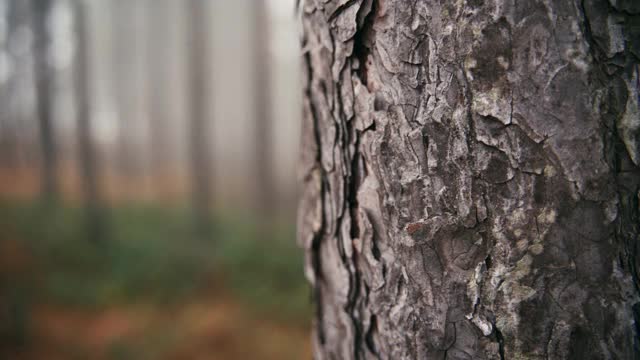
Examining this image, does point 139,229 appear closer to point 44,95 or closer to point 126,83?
point 44,95

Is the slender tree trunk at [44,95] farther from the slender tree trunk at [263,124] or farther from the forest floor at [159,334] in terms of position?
the forest floor at [159,334]

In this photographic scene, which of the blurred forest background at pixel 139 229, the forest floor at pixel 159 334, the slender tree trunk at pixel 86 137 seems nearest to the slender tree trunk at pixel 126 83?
the blurred forest background at pixel 139 229

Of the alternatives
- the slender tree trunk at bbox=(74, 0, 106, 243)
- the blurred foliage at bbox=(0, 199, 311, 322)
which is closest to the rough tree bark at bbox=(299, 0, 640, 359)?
the blurred foliage at bbox=(0, 199, 311, 322)

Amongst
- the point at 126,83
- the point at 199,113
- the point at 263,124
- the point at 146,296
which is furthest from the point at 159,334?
the point at 126,83

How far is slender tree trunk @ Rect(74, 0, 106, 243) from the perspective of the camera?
927 cm

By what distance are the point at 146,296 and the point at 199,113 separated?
505 cm

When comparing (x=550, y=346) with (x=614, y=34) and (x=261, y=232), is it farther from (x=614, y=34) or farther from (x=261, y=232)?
(x=261, y=232)

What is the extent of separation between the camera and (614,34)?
2.11 ft

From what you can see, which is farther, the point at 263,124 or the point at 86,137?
the point at 263,124

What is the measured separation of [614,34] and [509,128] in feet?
0.69

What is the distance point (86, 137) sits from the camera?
9.93 metres

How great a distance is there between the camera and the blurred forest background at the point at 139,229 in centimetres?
559

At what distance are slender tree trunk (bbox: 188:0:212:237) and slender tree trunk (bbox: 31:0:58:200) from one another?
11.8 ft

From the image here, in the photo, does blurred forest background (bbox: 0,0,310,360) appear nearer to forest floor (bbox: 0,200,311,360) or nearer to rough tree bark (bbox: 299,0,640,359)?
forest floor (bbox: 0,200,311,360)
